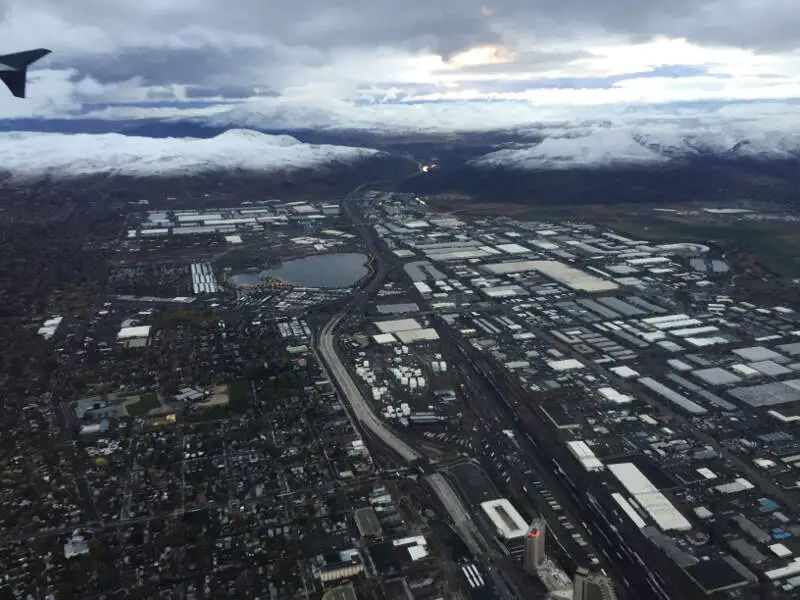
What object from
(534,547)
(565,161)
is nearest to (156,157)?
(565,161)

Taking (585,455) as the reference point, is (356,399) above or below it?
below

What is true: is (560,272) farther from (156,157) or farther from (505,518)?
(156,157)

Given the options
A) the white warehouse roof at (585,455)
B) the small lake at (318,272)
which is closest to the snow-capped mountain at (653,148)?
the small lake at (318,272)

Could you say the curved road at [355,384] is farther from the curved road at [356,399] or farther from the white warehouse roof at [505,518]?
the white warehouse roof at [505,518]

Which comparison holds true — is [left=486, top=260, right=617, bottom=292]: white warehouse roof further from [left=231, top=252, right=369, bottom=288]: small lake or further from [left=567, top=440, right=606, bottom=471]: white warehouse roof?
[left=567, top=440, right=606, bottom=471]: white warehouse roof

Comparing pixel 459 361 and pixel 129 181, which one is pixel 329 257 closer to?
pixel 459 361

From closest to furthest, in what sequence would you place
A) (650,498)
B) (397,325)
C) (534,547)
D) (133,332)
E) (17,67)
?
(17,67)
(534,547)
(650,498)
(133,332)
(397,325)
